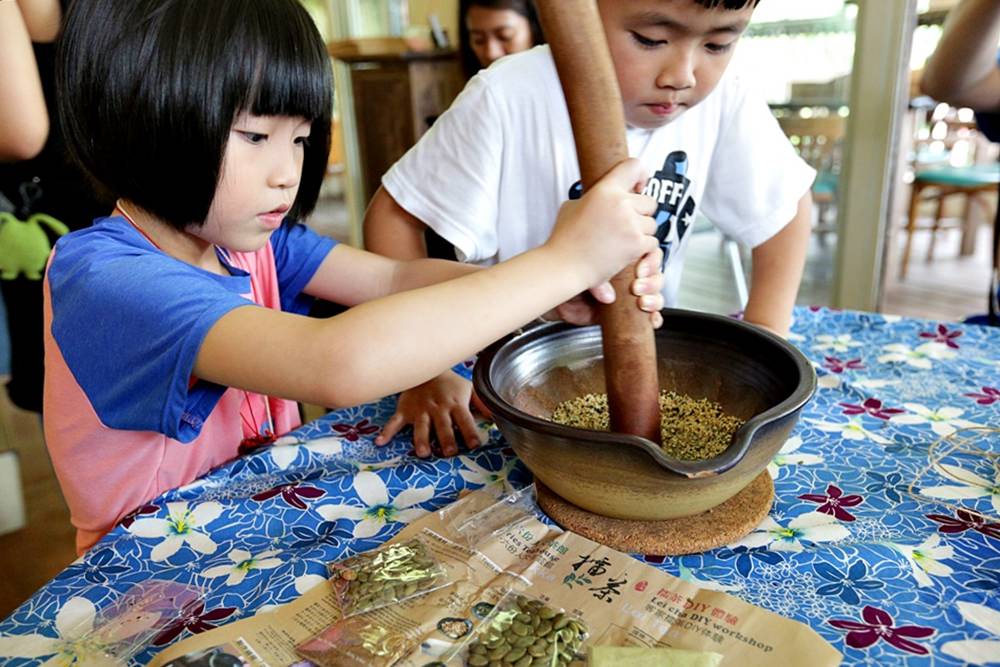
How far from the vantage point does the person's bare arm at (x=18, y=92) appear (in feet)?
3.66

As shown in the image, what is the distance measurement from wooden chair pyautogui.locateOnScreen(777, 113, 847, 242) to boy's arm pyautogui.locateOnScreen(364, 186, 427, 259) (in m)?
2.10

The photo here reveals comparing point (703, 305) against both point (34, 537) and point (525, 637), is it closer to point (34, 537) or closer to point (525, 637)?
point (34, 537)

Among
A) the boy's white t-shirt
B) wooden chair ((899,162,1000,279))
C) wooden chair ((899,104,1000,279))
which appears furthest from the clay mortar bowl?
wooden chair ((899,162,1000,279))

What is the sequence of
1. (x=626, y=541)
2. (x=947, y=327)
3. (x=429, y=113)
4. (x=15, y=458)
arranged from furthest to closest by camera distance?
(x=429, y=113) < (x=15, y=458) < (x=947, y=327) < (x=626, y=541)

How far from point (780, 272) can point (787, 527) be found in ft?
2.10

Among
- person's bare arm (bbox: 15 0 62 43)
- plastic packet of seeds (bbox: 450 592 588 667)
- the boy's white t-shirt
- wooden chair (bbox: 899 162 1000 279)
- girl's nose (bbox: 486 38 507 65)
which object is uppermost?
person's bare arm (bbox: 15 0 62 43)

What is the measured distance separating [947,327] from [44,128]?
1.50 metres

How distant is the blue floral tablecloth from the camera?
2.02 feet

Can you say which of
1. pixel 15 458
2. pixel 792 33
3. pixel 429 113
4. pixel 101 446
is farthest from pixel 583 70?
pixel 429 113

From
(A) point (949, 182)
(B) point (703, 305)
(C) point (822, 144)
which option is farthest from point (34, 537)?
(A) point (949, 182)

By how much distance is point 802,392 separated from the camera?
28.3 inches

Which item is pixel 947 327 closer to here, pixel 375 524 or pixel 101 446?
pixel 375 524

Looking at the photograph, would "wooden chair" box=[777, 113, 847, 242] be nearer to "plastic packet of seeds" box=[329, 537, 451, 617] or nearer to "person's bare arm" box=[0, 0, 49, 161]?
"person's bare arm" box=[0, 0, 49, 161]

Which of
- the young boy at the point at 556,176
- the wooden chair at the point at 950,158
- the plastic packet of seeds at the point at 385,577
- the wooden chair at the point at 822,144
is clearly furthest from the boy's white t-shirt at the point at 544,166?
the wooden chair at the point at 950,158
